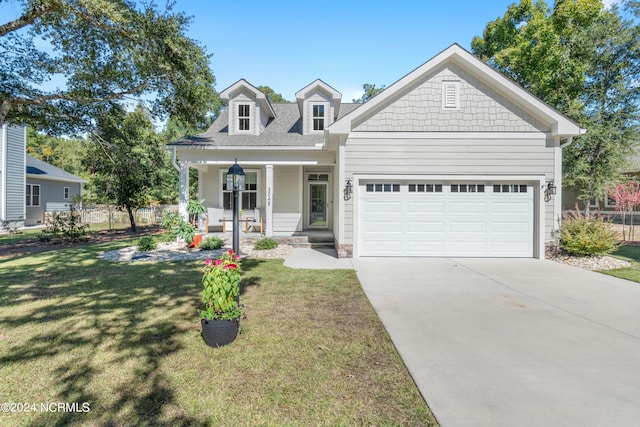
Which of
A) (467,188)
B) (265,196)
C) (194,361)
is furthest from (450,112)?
(194,361)

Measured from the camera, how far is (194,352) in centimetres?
330

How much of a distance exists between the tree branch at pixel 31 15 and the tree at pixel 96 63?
0.07ft

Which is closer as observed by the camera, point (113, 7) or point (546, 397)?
point (546, 397)

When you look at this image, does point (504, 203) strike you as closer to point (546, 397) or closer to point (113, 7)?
point (546, 397)

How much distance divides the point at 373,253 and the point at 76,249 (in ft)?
33.0

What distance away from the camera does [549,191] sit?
866 centimetres

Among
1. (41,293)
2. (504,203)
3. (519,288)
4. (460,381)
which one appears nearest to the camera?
(460,381)

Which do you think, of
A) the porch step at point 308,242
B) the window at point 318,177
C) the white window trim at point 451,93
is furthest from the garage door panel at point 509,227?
the window at point 318,177

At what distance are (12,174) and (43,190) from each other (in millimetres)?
2966

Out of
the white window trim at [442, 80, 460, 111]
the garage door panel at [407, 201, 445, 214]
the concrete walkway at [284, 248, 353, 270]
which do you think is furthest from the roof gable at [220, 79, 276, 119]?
the garage door panel at [407, 201, 445, 214]

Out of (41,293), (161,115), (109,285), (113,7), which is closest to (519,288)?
(109,285)

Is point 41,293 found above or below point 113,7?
below

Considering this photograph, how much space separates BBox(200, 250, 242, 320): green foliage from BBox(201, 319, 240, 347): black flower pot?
0.05 meters

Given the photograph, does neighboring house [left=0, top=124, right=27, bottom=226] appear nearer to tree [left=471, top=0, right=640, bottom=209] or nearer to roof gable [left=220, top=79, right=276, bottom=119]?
roof gable [left=220, top=79, right=276, bottom=119]
